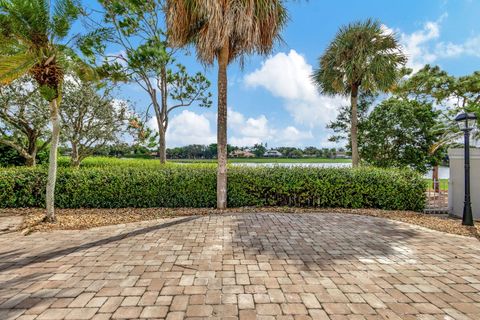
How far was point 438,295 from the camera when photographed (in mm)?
2758

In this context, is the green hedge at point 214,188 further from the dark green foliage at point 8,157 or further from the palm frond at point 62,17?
the dark green foliage at point 8,157

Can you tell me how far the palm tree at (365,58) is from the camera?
10.2 meters

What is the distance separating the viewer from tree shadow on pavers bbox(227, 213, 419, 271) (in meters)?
3.75

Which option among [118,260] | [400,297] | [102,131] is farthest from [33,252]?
[102,131]

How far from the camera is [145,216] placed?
20.4 feet

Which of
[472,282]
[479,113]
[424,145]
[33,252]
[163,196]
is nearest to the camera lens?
[472,282]

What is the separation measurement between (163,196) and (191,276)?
4190 millimetres

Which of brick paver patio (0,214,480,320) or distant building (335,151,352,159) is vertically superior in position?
distant building (335,151,352,159)

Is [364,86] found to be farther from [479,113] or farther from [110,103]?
[110,103]

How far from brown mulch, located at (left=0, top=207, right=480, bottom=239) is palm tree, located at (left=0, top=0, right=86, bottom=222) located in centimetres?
170

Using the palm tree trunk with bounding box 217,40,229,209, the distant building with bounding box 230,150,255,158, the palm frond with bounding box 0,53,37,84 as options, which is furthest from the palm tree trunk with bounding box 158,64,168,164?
the palm frond with bounding box 0,53,37,84

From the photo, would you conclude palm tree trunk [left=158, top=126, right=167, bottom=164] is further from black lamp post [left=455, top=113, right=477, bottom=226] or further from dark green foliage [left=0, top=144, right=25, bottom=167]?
black lamp post [left=455, top=113, right=477, bottom=226]

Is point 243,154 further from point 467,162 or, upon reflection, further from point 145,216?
point 467,162

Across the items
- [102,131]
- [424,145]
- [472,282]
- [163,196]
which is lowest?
[472,282]
